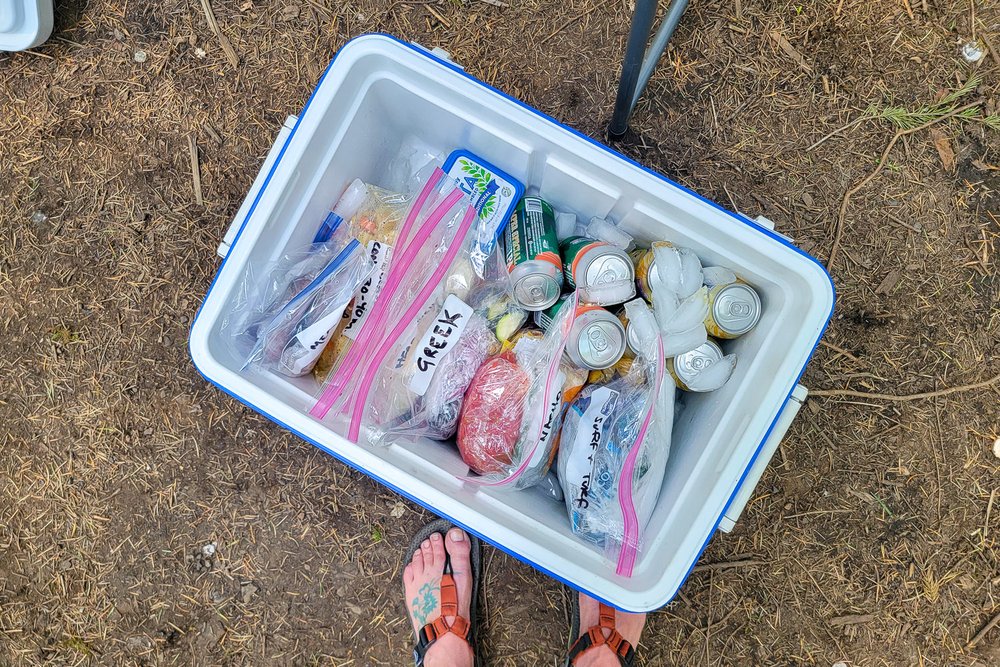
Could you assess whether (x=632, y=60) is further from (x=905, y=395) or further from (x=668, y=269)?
(x=905, y=395)

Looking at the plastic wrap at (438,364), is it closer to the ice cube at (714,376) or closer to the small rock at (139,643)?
the ice cube at (714,376)

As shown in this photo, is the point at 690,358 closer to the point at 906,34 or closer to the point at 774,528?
the point at 774,528

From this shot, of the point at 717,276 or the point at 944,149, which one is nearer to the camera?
the point at 717,276

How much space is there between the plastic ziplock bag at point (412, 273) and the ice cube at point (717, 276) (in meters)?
0.43

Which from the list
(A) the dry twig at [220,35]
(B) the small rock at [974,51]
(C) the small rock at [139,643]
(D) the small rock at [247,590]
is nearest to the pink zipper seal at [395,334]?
(D) the small rock at [247,590]

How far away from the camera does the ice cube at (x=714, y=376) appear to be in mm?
1075

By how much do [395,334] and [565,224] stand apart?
42cm

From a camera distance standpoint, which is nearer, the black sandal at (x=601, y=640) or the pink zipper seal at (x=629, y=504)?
the pink zipper seal at (x=629, y=504)

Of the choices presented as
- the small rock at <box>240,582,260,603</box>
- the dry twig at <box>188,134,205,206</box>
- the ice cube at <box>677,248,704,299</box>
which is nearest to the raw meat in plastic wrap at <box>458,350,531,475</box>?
the ice cube at <box>677,248,704,299</box>

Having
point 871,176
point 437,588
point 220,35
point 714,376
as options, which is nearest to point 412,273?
point 714,376

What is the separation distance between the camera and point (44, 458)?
1.50 meters

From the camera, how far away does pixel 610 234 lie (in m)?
1.17

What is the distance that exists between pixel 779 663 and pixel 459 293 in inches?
46.1

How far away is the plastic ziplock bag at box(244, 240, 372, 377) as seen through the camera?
3.37 feet
